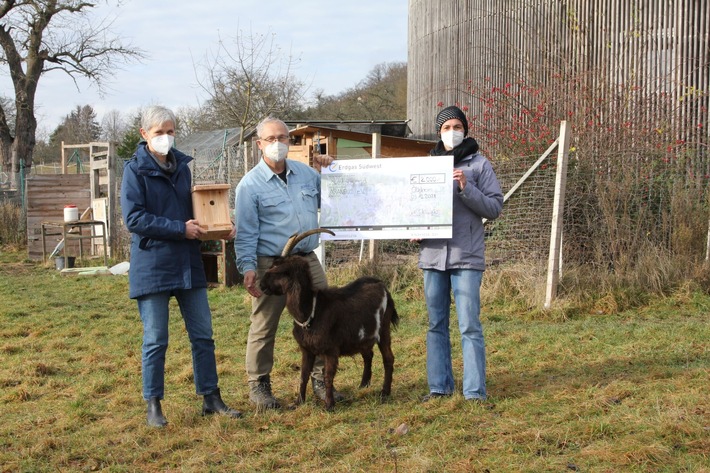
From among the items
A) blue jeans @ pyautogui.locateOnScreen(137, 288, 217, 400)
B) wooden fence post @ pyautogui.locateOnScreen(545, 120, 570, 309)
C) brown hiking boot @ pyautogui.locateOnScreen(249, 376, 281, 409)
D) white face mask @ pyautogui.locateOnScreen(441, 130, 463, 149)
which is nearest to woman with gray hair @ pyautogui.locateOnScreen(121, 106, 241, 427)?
blue jeans @ pyautogui.locateOnScreen(137, 288, 217, 400)

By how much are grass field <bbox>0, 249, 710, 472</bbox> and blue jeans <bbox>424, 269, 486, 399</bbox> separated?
199mm

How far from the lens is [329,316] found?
4953 mm

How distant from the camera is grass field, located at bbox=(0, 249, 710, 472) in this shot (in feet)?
13.0

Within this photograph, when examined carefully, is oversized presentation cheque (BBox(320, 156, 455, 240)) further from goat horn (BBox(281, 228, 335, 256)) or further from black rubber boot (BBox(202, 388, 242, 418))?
black rubber boot (BBox(202, 388, 242, 418))

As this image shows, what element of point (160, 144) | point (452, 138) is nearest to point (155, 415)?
point (160, 144)

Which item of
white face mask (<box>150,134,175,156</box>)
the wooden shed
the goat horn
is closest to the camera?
white face mask (<box>150,134,175,156</box>)

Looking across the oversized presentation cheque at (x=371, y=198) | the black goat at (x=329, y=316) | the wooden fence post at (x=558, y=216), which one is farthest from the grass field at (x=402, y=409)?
the oversized presentation cheque at (x=371, y=198)

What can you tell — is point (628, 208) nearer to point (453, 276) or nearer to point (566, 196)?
point (566, 196)

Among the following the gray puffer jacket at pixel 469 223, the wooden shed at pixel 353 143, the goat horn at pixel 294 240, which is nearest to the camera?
the goat horn at pixel 294 240

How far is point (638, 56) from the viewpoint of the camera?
1365 centimetres

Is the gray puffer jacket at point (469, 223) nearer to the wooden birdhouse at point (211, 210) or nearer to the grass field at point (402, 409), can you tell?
the grass field at point (402, 409)

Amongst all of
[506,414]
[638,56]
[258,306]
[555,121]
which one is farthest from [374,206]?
[638,56]

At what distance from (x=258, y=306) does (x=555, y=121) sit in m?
7.19

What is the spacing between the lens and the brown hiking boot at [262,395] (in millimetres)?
5000
